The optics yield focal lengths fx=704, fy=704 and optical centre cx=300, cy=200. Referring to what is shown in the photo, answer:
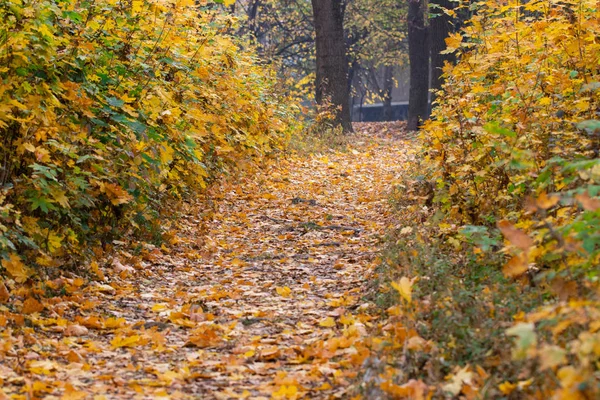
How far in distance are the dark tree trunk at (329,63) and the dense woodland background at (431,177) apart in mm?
9658

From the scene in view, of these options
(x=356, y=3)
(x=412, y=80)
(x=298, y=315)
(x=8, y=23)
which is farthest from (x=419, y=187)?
(x=356, y=3)

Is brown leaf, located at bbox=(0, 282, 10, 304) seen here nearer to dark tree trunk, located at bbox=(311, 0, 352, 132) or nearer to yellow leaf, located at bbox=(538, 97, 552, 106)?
yellow leaf, located at bbox=(538, 97, 552, 106)

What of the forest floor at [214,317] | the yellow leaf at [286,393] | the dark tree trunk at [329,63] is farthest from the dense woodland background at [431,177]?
the dark tree trunk at [329,63]

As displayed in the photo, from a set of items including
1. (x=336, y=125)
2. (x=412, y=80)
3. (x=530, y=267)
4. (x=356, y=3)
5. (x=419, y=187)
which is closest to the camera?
(x=530, y=267)

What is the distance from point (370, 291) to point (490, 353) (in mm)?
2047

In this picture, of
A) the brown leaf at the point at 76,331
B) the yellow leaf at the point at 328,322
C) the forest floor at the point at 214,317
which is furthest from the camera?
the yellow leaf at the point at 328,322

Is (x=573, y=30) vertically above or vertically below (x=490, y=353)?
above

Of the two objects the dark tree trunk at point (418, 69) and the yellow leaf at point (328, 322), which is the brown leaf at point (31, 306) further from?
the dark tree trunk at point (418, 69)

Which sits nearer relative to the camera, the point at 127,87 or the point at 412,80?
the point at 127,87

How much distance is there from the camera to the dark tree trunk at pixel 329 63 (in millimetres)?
17859

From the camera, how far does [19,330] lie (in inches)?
175

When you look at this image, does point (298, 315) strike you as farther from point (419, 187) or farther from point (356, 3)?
point (356, 3)

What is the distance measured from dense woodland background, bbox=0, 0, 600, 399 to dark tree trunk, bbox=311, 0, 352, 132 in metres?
9.66

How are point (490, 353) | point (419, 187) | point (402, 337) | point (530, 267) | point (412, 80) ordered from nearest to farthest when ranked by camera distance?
1. point (490, 353)
2. point (402, 337)
3. point (530, 267)
4. point (419, 187)
5. point (412, 80)
